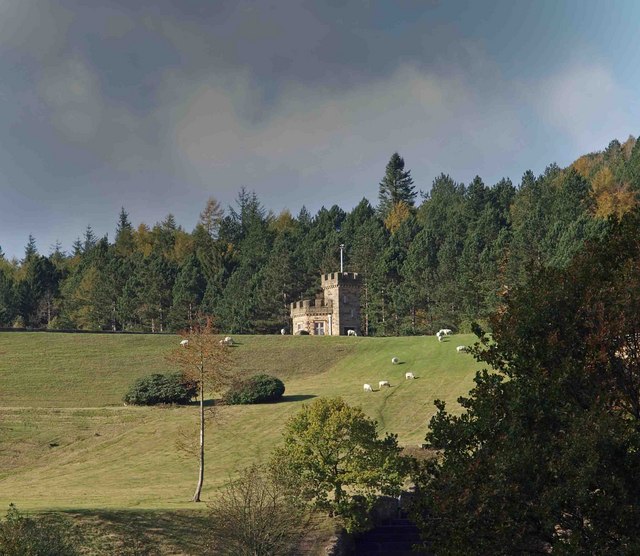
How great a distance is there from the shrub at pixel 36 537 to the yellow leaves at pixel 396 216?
152195 millimetres

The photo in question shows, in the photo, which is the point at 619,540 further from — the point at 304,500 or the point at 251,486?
the point at 304,500

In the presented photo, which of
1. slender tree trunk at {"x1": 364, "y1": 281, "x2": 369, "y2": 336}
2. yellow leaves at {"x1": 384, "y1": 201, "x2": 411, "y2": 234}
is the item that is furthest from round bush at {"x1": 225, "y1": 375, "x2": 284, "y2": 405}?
yellow leaves at {"x1": 384, "y1": 201, "x2": 411, "y2": 234}

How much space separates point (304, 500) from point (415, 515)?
44.3ft

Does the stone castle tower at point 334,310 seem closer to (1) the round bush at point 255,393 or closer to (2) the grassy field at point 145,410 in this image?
(2) the grassy field at point 145,410

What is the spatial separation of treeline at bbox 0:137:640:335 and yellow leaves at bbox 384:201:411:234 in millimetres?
653

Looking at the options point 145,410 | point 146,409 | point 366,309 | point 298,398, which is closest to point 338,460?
point 298,398

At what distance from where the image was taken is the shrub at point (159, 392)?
6750cm

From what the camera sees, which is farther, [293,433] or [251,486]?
[293,433]

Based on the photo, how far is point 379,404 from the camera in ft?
209

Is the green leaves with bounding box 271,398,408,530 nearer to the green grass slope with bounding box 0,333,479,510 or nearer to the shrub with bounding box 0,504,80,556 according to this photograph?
the green grass slope with bounding box 0,333,479,510

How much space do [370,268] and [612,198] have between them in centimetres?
3898

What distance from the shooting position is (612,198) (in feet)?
419

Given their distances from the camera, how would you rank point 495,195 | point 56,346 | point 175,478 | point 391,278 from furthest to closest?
1. point 495,195
2. point 391,278
3. point 56,346
4. point 175,478

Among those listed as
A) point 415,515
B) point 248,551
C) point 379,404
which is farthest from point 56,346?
point 415,515
